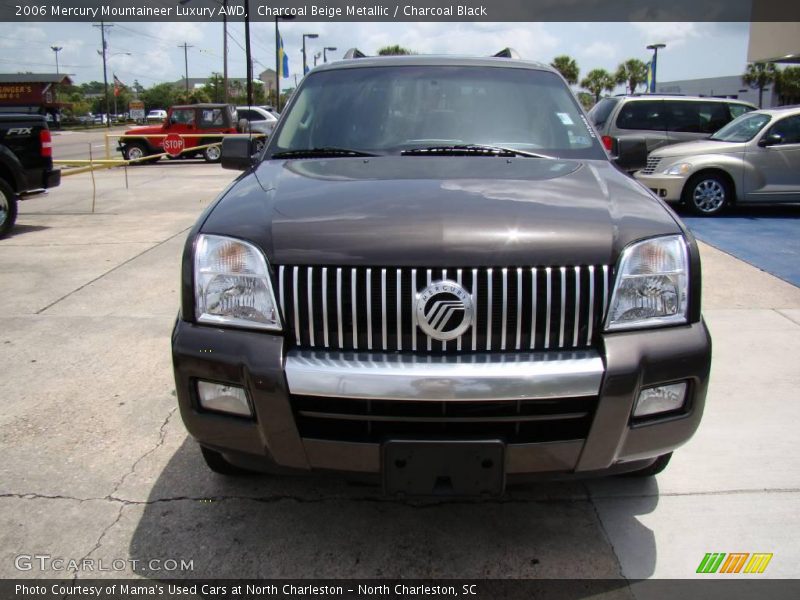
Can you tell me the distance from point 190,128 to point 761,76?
152ft

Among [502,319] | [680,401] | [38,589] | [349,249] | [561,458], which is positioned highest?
[349,249]

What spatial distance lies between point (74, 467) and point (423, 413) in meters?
1.92

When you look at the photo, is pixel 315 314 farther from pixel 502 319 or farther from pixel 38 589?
pixel 38 589

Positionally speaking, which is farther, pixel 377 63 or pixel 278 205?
pixel 377 63

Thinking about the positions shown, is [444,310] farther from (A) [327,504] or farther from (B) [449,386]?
(A) [327,504]

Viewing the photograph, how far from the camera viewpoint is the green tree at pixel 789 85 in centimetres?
4768

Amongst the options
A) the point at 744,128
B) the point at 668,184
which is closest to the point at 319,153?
the point at 668,184

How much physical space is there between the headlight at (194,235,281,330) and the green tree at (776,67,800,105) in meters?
54.9

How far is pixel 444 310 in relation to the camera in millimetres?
2180

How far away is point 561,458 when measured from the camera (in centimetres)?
222

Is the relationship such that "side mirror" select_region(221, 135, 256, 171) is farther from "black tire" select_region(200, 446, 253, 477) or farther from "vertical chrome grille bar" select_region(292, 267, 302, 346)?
"vertical chrome grille bar" select_region(292, 267, 302, 346)

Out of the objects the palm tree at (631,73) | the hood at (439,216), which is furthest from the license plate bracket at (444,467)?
the palm tree at (631,73)

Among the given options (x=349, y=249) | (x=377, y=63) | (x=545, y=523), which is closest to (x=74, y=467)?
(x=349, y=249)

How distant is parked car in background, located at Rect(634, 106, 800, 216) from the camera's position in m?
10.3
